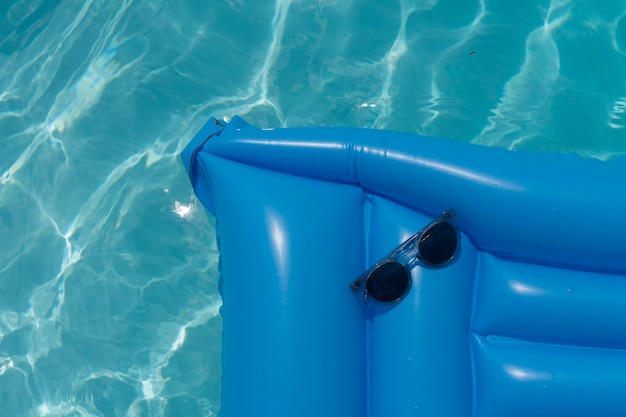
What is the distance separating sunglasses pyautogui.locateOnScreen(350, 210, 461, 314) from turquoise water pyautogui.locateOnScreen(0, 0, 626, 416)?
3.92 feet

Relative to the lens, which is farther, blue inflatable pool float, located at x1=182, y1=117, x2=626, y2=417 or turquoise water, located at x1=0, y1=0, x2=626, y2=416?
turquoise water, located at x1=0, y1=0, x2=626, y2=416

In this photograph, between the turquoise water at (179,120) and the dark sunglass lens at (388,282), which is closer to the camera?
the dark sunglass lens at (388,282)

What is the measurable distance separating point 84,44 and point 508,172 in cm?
265

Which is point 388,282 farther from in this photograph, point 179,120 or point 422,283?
point 179,120

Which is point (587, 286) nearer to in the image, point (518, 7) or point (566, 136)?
point (566, 136)

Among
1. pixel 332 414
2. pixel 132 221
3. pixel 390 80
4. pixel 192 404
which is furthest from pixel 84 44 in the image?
pixel 332 414

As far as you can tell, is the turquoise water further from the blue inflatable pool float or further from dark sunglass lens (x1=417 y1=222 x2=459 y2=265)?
dark sunglass lens (x1=417 y1=222 x2=459 y2=265)

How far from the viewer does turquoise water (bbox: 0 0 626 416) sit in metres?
3.31

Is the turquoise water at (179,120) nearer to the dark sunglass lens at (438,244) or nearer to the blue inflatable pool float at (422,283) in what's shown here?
the blue inflatable pool float at (422,283)

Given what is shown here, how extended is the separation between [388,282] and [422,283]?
134 mm

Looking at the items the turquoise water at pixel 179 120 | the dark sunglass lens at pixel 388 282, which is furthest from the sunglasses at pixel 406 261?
the turquoise water at pixel 179 120

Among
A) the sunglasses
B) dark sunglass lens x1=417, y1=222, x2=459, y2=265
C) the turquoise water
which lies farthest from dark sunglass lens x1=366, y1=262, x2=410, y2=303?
the turquoise water

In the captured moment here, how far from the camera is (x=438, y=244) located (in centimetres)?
232

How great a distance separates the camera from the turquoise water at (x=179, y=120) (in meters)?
3.31
